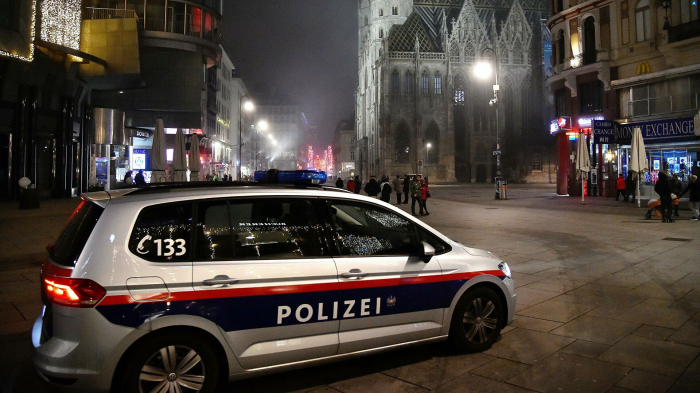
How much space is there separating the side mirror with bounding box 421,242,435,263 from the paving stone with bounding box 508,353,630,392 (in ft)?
4.12

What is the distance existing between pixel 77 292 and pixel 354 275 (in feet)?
6.69

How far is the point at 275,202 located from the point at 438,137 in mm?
69152

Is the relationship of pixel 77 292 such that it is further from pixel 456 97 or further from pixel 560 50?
pixel 456 97

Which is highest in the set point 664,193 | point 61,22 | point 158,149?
point 61,22

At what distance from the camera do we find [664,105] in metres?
24.0

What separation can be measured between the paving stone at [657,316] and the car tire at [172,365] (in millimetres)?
4992

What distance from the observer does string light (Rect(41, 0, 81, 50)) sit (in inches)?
982

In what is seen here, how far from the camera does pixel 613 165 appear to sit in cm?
2784

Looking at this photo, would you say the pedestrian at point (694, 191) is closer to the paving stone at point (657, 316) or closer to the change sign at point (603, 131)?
the change sign at point (603, 131)

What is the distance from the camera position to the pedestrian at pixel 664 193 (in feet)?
50.0

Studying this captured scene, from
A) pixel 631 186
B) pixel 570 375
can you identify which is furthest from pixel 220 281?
pixel 631 186

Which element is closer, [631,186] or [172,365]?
[172,365]

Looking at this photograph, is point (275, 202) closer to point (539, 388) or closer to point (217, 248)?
point (217, 248)

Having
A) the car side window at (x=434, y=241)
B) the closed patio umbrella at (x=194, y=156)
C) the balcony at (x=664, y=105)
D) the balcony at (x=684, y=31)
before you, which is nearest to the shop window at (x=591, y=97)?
the balcony at (x=664, y=105)
